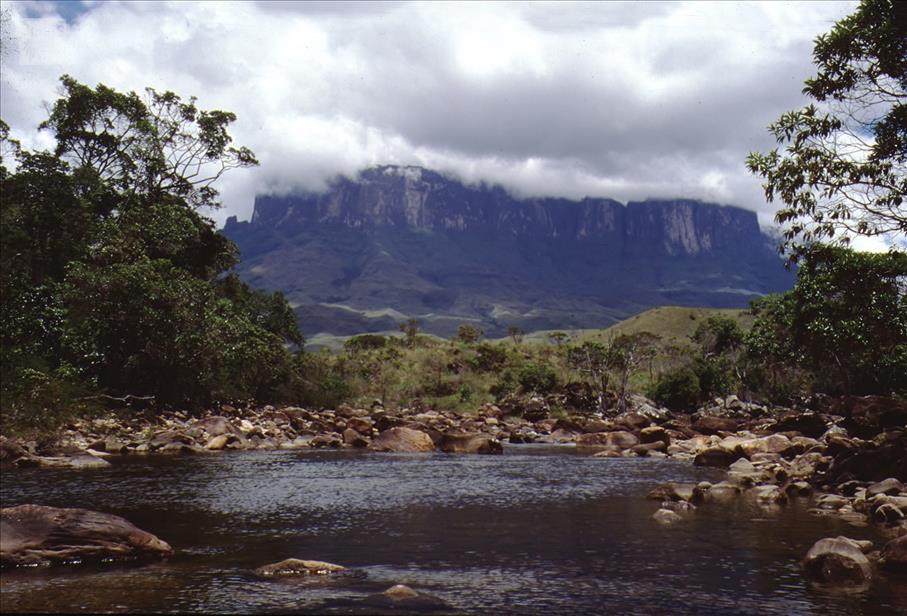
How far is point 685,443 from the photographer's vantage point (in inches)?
1300

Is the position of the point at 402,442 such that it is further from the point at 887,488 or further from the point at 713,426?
the point at 887,488

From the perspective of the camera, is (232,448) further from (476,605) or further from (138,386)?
(476,605)

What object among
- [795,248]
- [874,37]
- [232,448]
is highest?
[874,37]

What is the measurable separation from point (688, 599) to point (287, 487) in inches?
512

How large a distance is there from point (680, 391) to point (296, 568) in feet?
151

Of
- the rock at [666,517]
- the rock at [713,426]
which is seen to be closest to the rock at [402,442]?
the rock at [713,426]

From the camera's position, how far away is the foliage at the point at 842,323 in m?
20.5

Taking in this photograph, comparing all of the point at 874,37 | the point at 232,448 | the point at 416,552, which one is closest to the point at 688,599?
the point at 416,552

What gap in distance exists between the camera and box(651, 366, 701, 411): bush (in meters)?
52.7

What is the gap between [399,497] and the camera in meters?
18.6

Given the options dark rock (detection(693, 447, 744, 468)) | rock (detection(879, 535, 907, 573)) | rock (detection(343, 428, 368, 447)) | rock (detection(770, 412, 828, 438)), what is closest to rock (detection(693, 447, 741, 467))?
dark rock (detection(693, 447, 744, 468))

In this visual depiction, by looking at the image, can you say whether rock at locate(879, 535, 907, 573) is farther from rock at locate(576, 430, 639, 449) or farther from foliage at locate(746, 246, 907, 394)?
rock at locate(576, 430, 639, 449)

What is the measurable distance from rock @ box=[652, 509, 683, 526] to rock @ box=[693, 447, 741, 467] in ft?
39.1

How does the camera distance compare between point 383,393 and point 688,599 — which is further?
point 383,393
